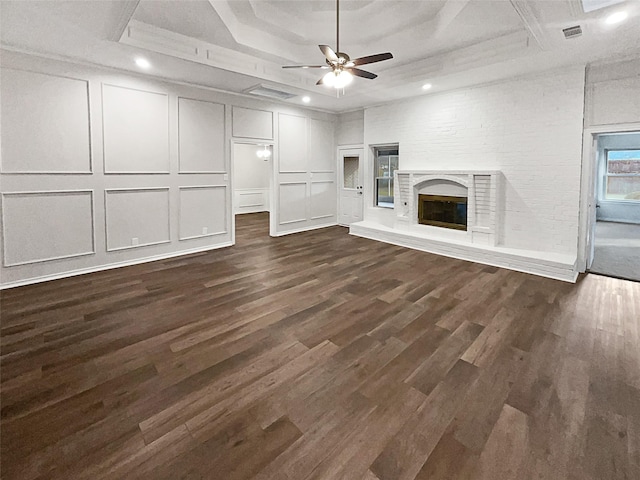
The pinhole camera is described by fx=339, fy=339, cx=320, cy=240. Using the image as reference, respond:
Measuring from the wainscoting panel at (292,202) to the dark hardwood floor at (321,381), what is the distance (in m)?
3.50

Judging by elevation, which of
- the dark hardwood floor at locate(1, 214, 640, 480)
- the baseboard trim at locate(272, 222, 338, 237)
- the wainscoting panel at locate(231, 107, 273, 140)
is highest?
the wainscoting panel at locate(231, 107, 273, 140)

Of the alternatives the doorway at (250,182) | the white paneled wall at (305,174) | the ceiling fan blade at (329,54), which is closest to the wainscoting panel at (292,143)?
the white paneled wall at (305,174)

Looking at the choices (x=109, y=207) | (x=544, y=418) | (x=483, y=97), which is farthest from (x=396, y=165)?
(x=544, y=418)

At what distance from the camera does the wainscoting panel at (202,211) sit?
6.05 m

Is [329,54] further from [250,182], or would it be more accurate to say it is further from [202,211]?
[250,182]

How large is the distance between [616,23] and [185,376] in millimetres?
5305

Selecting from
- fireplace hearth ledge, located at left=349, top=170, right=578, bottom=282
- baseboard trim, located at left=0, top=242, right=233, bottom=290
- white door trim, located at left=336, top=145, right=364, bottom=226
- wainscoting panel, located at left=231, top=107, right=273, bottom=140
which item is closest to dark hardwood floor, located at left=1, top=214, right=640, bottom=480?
baseboard trim, located at left=0, top=242, right=233, bottom=290

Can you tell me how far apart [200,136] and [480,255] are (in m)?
5.25

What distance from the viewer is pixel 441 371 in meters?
2.56

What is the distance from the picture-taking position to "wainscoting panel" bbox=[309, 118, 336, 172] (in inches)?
322

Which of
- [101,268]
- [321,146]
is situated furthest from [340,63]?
[321,146]

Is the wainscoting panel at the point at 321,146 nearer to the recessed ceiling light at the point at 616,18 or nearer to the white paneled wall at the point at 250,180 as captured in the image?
the white paneled wall at the point at 250,180

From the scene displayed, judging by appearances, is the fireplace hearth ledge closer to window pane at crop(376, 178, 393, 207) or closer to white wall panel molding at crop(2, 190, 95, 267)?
window pane at crop(376, 178, 393, 207)

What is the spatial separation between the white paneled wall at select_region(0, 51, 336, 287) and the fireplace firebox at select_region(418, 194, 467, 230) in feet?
12.0
